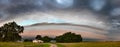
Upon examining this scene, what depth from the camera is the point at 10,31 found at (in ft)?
482

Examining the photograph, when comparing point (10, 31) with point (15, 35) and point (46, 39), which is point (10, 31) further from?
point (46, 39)

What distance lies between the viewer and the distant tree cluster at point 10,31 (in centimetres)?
14346

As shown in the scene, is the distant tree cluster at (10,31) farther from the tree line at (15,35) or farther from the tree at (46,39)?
the tree at (46,39)

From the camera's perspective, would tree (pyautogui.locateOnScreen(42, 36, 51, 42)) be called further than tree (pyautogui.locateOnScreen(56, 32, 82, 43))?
Yes

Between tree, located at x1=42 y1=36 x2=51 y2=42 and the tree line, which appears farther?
tree, located at x1=42 y1=36 x2=51 y2=42

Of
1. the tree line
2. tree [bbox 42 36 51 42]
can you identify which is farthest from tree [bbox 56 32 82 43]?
tree [bbox 42 36 51 42]

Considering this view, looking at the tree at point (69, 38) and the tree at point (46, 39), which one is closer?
the tree at point (69, 38)

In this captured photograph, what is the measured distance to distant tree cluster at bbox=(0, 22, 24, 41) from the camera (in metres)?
143

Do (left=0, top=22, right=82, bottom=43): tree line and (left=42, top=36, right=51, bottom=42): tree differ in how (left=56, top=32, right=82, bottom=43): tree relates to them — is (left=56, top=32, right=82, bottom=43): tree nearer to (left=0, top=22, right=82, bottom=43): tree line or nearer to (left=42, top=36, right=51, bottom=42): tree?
(left=0, top=22, right=82, bottom=43): tree line

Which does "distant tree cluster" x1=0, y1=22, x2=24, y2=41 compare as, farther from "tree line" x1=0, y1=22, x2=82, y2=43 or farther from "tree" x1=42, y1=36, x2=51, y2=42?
"tree" x1=42, y1=36, x2=51, y2=42

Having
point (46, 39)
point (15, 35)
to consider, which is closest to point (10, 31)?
point (15, 35)

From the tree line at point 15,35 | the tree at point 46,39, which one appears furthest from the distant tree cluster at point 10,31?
the tree at point 46,39

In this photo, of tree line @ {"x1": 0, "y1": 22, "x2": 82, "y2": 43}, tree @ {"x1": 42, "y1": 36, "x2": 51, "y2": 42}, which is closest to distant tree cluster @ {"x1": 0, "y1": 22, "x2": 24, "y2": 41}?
tree line @ {"x1": 0, "y1": 22, "x2": 82, "y2": 43}

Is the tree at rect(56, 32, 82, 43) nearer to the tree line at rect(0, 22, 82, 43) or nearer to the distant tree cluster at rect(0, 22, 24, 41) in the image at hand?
the tree line at rect(0, 22, 82, 43)
